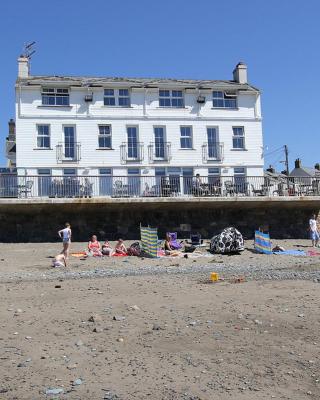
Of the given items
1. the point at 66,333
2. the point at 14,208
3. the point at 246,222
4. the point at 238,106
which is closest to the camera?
the point at 66,333

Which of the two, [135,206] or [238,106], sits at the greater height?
[238,106]

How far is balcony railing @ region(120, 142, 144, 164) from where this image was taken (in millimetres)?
31953

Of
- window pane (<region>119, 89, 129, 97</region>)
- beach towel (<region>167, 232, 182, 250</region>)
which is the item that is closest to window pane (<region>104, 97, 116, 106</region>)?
window pane (<region>119, 89, 129, 97</region>)

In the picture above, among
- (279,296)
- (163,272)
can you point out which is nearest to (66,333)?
(279,296)

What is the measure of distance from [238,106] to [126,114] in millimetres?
7119

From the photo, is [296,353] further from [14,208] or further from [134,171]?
[134,171]

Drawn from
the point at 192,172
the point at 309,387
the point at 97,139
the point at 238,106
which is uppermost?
the point at 238,106

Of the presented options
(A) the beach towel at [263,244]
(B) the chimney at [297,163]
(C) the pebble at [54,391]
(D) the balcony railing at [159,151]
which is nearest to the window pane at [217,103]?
(D) the balcony railing at [159,151]

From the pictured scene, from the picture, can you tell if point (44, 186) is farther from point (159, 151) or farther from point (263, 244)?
point (263, 244)

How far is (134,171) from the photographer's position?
1259 inches

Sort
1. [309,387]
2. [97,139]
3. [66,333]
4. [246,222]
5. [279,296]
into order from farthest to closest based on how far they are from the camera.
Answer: [97,139]
[246,222]
[279,296]
[66,333]
[309,387]

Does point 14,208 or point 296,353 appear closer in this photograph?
point 296,353

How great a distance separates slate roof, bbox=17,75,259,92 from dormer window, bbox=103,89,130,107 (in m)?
0.43

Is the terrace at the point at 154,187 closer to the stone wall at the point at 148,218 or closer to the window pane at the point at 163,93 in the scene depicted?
the stone wall at the point at 148,218
